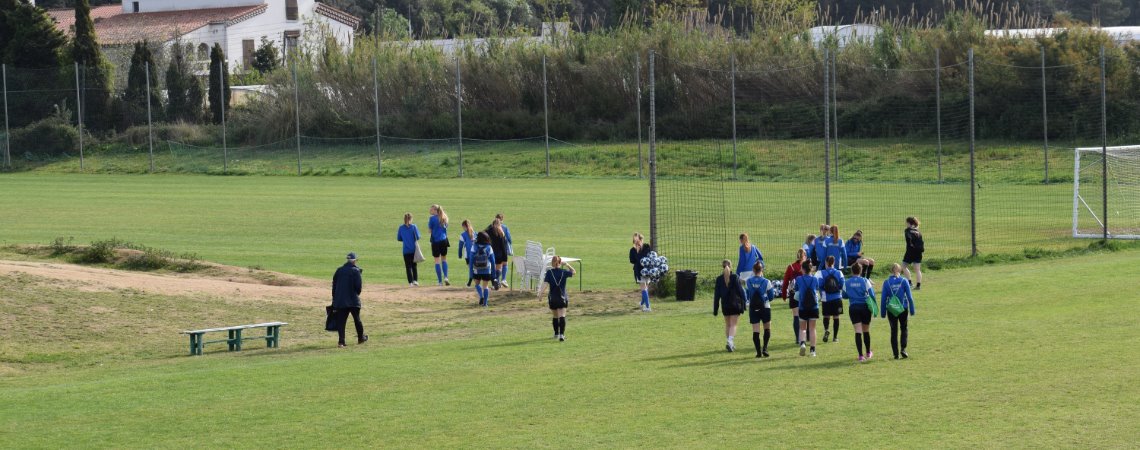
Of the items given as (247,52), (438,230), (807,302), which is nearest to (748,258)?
(807,302)

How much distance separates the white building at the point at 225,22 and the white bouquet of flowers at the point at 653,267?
7103 cm

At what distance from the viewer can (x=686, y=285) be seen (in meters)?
27.1

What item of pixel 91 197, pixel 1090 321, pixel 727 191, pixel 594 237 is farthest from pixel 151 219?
pixel 1090 321

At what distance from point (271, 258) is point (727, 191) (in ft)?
66.6

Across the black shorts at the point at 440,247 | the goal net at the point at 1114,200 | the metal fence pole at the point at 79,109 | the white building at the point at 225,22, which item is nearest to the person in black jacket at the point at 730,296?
the black shorts at the point at 440,247

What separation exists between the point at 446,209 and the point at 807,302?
25.9m

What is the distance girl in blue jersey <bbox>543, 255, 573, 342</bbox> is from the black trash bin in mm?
5369

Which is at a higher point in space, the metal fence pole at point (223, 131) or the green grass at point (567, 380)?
the metal fence pole at point (223, 131)

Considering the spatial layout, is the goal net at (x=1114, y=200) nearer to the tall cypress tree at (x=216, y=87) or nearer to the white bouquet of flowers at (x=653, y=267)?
the white bouquet of flowers at (x=653, y=267)

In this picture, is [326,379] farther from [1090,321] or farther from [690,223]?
[690,223]

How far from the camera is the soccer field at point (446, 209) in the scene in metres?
34.3

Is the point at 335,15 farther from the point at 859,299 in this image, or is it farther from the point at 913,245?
the point at 859,299

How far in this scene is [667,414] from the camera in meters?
16.1

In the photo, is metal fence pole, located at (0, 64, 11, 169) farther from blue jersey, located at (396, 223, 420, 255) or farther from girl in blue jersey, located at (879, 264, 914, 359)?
girl in blue jersey, located at (879, 264, 914, 359)
